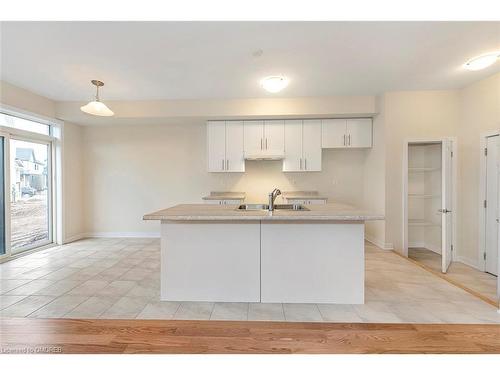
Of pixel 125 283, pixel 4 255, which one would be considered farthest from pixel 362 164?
pixel 4 255

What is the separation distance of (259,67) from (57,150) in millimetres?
4225

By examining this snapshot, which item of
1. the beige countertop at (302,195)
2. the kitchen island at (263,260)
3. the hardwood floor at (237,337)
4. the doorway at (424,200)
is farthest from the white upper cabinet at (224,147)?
the hardwood floor at (237,337)

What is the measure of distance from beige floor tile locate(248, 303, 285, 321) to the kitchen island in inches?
2.9

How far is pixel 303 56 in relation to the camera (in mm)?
2871

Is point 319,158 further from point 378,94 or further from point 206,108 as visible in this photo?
point 206,108

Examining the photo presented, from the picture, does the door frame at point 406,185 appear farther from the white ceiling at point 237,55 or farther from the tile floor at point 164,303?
the white ceiling at point 237,55

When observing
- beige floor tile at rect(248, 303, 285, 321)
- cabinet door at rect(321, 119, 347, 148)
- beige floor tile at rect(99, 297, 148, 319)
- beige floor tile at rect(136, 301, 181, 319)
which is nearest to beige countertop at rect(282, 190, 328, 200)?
cabinet door at rect(321, 119, 347, 148)

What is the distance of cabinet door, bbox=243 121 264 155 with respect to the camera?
4.75 m

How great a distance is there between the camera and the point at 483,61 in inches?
115

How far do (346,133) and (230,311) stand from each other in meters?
3.81

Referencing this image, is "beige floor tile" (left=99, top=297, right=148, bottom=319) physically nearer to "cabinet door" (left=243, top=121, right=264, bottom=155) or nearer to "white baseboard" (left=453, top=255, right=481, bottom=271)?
"cabinet door" (left=243, top=121, right=264, bottom=155)

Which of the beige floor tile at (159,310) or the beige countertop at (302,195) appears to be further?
the beige countertop at (302,195)

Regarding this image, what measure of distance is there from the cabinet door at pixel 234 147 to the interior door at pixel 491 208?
3.72 m

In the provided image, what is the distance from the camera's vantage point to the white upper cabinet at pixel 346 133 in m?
4.65
